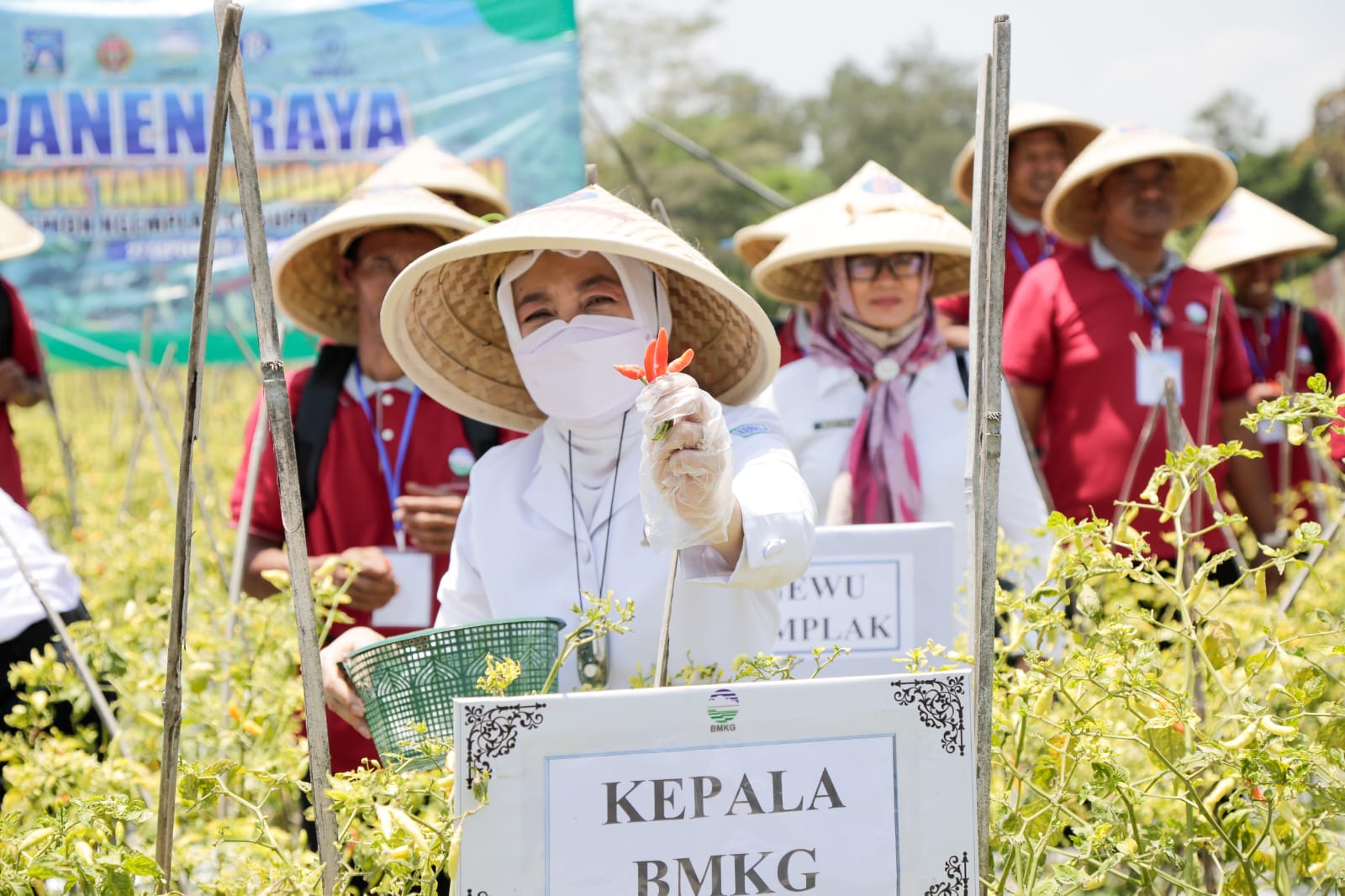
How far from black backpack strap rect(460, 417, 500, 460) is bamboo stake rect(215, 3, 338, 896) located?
1133 millimetres

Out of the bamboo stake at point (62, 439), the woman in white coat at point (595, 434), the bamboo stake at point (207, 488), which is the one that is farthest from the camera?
the bamboo stake at point (62, 439)

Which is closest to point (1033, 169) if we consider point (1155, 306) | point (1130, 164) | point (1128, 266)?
point (1130, 164)

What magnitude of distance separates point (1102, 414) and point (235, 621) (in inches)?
77.1

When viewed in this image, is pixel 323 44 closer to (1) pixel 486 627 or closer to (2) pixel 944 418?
(2) pixel 944 418

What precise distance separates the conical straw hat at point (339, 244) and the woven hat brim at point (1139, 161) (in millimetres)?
1607

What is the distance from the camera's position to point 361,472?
2.26 m

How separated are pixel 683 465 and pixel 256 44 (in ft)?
14.7

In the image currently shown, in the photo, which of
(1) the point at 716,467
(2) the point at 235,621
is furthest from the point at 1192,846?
(2) the point at 235,621

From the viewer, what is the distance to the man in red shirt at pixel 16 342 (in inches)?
115

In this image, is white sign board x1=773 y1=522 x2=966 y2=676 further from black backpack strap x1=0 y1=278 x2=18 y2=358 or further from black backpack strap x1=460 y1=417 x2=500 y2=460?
black backpack strap x1=0 y1=278 x2=18 y2=358

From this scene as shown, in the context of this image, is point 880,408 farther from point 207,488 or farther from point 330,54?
point 330,54

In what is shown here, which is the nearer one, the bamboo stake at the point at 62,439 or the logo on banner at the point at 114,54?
the bamboo stake at the point at 62,439

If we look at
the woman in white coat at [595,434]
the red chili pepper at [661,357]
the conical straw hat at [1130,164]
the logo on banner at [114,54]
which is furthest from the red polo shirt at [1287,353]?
the logo on banner at [114,54]

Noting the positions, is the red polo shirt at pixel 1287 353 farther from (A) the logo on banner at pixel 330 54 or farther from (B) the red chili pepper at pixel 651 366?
(A) the logo on banner at pixel 330 54
